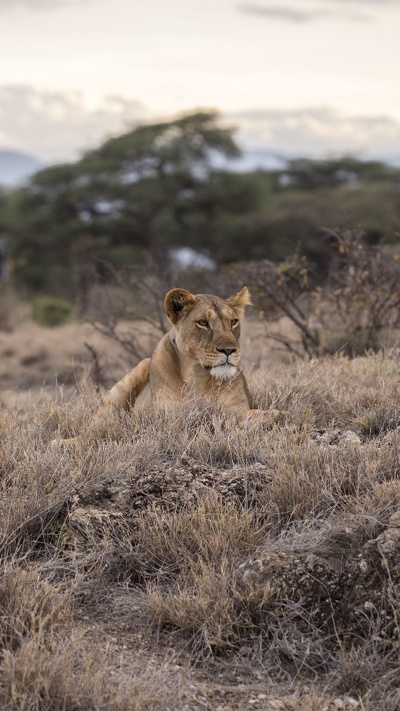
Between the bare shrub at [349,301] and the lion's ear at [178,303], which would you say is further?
the bare shrub at [349,301]

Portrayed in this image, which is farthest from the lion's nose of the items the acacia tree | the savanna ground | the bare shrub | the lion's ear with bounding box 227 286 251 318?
the acacia tree

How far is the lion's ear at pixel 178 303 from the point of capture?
221 inches

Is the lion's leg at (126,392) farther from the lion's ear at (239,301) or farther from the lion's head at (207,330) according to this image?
the lion's ear at (239,301)

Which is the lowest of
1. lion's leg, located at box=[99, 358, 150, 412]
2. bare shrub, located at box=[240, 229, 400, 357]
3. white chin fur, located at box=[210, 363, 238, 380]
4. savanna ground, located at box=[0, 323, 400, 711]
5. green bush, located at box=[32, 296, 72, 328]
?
green bush, located at box=[32, 296, 72, 328]

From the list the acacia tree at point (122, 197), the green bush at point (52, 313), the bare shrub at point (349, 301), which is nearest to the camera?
the bare shrub at point (349, 301)

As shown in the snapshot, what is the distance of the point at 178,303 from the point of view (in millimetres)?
5660

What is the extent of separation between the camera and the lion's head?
17.8ft

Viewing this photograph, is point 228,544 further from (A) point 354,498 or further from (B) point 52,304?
(B) point 52,304

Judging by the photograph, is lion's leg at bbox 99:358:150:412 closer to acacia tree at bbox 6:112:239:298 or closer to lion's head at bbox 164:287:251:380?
lion's head at bbox 164:287:251:380

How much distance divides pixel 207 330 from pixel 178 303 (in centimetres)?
28

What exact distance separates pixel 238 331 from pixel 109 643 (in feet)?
7.91

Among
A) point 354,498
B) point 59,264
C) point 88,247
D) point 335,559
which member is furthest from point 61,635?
point 59,264

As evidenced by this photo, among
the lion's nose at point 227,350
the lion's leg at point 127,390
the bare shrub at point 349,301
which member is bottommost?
the bare shrub at point 349,301

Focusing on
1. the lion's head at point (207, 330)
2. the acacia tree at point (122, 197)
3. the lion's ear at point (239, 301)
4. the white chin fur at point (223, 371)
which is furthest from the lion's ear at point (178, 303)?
the acacia tree at point (122, 197)
